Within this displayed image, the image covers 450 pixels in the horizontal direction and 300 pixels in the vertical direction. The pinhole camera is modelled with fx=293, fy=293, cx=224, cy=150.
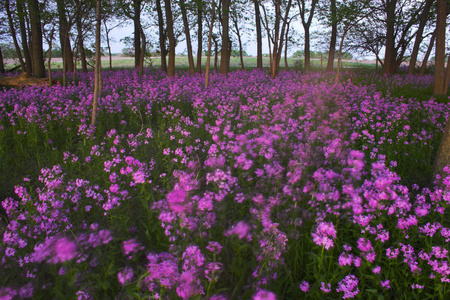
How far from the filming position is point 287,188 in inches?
119

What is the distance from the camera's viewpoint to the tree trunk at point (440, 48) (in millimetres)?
9930

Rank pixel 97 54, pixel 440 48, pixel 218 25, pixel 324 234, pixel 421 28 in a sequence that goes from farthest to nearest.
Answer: pixel 218 25, pixel 421 28, pixel 440 48, pixel 97 54, pixel 324 234

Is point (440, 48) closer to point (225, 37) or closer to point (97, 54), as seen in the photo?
point (225, 37)

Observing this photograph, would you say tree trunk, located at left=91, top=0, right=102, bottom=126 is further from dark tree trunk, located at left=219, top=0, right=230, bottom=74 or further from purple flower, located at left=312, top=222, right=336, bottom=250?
dark tree trunk, located at left=219, top=0, right=230, bottom=74

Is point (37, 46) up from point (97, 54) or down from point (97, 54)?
up

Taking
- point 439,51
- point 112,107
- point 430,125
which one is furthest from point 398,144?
point 439,51

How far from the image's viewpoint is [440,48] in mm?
10508

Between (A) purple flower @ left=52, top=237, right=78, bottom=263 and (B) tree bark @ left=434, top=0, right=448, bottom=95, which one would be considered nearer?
(A) purple flower @ left=52, top=237, right=78, bottom=263

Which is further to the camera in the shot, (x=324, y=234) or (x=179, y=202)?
(x=179, y=202)

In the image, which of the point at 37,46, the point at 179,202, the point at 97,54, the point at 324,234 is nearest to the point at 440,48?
the point at 97,54

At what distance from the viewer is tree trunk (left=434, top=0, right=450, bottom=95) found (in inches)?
391

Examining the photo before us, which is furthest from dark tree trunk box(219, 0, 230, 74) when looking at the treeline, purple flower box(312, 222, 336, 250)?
purple flower box(312, 222, 336, 250)

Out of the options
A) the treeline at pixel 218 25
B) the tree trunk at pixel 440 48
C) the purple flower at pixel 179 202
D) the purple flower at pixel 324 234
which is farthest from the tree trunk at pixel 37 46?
the tree trunk at pixel 440 48

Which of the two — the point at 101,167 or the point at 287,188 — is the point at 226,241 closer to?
the point at 287,188
